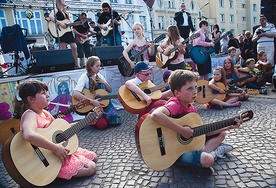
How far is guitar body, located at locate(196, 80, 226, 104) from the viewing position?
4879mm

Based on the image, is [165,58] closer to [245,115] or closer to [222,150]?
[222,150]

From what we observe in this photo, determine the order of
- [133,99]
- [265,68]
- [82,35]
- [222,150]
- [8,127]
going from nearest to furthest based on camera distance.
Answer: [222,150], [8,127], [133,99], [265,68], [82,35]

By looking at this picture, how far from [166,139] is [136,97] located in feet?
5.14

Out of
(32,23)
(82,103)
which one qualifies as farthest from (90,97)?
(32,23)

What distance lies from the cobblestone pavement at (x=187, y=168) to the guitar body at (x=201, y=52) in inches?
102

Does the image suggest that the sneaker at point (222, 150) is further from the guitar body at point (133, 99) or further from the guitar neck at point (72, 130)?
the guitar neck at point (72, 130)

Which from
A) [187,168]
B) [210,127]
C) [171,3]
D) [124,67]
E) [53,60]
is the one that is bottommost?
[187,168]

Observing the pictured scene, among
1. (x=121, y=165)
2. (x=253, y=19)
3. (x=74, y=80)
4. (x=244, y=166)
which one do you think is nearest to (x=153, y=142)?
(x=121, y=165)

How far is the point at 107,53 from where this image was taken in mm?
6145

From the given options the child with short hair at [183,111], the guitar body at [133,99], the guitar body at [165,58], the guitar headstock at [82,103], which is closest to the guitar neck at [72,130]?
the child with short hair at [183,111]

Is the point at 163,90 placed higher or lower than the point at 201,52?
lower

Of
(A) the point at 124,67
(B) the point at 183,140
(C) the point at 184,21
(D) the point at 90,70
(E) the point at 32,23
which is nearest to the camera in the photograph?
(B) the point at 183,140

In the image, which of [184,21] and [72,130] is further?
[184,21]

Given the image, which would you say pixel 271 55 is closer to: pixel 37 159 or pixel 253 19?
pixel 37 159
